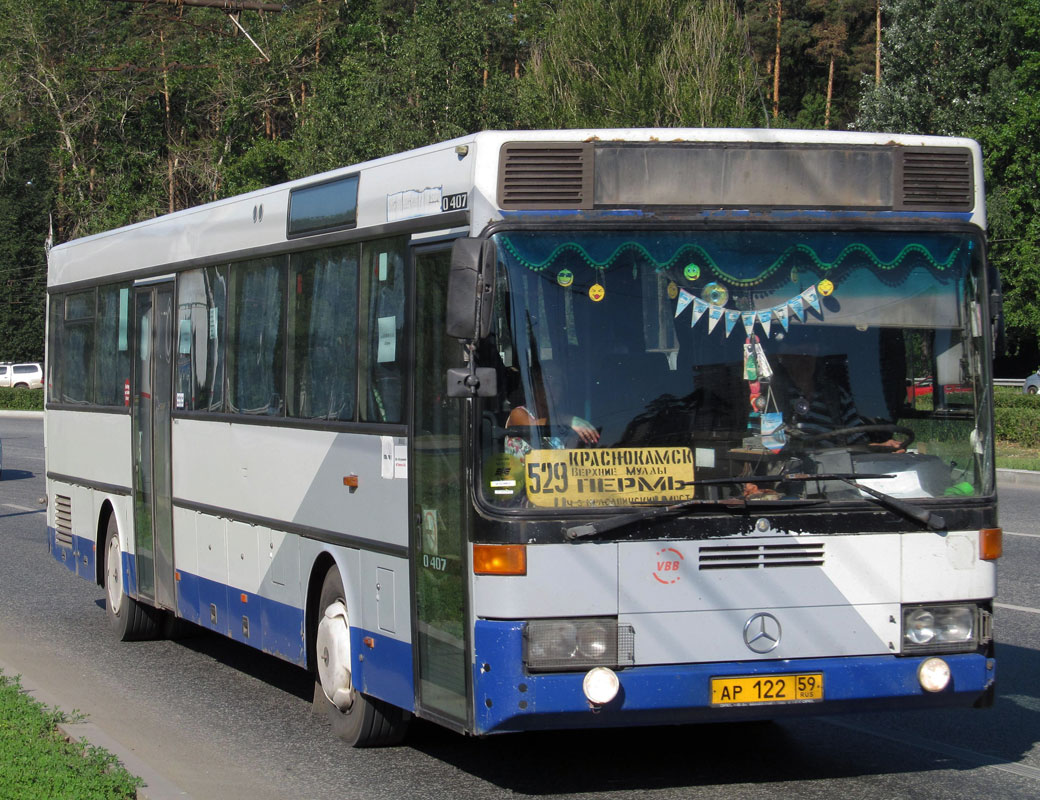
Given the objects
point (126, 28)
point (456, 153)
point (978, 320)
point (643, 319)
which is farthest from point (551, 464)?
point (126, 28)

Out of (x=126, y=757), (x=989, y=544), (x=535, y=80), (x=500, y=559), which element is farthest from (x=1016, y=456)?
(x=500, y=559)

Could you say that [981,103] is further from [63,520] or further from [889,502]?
[889,502]

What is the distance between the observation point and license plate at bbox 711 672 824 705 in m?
6.23

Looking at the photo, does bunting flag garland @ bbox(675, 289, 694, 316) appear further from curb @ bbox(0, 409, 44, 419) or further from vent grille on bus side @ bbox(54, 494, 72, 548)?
curb @ bbox(0, 409, 44, 419)

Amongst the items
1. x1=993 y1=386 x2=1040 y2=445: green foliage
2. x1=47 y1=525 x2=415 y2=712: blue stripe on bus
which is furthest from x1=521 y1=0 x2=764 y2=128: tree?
x1=47 y1=525 x2=415 y2=712: blue stripe on bus

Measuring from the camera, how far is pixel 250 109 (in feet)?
174

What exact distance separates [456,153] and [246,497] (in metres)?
3.45

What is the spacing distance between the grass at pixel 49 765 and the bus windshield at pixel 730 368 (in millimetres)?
2129

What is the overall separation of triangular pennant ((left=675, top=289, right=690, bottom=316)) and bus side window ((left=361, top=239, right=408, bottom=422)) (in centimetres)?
147

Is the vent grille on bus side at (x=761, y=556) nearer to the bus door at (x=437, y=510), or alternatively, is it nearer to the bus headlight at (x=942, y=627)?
the bus headlight at (x=942, y=627)

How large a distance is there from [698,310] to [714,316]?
0.24 ft

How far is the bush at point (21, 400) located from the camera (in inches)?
2527

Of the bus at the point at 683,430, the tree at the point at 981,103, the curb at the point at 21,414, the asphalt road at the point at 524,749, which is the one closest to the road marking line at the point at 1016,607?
the asphalt road at the point at 524,749

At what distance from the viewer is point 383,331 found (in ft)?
24.5
